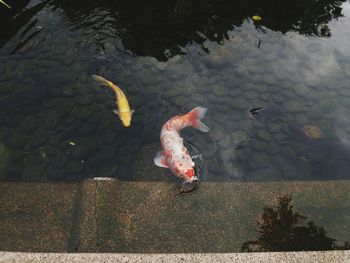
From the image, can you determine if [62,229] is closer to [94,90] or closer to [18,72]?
[94,90]

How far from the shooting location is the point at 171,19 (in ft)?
20.8

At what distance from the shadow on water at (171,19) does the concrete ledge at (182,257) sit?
142 inches

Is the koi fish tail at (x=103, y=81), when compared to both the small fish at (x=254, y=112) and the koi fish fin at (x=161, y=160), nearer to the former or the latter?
the koi fish fin at (x=161, y=160)

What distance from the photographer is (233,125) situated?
4977mm

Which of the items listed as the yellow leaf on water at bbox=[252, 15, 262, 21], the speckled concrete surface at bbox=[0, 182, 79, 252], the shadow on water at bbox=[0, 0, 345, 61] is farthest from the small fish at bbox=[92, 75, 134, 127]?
the yellow leaf on water at bbox=[252, 15, 262, 21]

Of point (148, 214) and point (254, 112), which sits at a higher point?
point (148, 214)

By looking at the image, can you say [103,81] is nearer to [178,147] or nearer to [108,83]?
[108,83]

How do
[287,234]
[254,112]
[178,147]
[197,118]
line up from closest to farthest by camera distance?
[287,234]
[178,147]
[197,118]
[254,112]

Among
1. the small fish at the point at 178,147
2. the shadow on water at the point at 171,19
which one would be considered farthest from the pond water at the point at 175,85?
the small fish at the point at 178,147

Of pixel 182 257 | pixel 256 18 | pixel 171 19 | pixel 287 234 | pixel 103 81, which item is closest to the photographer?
pixel 182 257

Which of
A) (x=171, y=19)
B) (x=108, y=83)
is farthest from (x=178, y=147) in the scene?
(x=171, y=19)

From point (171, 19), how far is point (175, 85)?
1.57 meters

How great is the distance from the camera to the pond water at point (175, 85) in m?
4.57

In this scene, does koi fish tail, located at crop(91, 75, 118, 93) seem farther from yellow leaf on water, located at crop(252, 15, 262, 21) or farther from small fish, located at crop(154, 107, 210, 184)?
yellow leaf on water, located at crop(252, 15, 262, 21)
